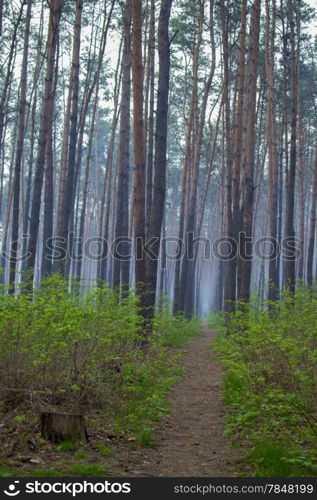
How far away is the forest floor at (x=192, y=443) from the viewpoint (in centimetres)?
518

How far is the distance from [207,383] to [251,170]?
21.3 feet

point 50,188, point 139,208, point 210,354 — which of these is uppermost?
point 50,188

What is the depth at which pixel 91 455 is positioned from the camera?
5.25 meters

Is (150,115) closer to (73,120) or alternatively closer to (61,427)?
(73,120)

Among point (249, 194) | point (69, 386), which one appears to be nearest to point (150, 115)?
point (249, 194)

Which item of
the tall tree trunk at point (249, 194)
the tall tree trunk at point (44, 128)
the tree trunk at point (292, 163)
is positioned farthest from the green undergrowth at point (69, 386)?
the tree trunk at point (292, 163)

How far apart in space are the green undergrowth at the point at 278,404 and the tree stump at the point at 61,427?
1569 millimetres

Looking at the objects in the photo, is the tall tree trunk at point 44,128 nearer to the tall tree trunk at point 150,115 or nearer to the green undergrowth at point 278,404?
the tall tree trunk at point 150,115

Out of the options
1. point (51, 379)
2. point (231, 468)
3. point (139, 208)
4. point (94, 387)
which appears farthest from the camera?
point (139, 208)

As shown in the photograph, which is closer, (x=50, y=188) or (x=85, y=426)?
(x=85, y=426)

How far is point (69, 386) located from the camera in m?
6.47
